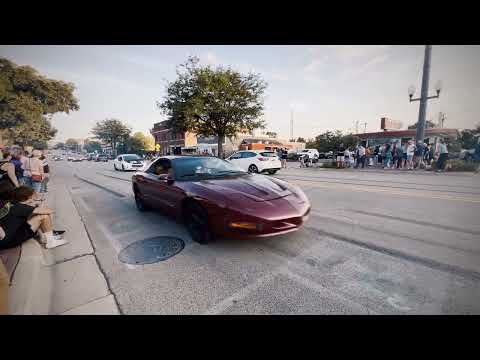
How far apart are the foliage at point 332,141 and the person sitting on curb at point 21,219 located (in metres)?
35.6

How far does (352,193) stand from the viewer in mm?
6941

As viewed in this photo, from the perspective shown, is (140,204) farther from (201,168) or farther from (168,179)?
(201,168)

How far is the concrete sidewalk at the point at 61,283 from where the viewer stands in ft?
6.53

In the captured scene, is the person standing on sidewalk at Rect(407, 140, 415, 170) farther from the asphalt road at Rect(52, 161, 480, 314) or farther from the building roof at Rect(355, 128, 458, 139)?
the asphalt road at Rect(52, 161, 480, 314)

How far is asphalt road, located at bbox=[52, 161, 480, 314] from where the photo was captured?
1.95 m

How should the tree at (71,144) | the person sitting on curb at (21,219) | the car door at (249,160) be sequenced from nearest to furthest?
1. the person sitting on curb at (21,219)
2. the car door at (249,160)
3. the tree at (71,144)

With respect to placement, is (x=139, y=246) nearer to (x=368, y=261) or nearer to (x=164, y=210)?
(x=164, y=210)

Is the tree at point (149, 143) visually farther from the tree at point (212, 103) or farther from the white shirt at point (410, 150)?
the white shirt at point (410, 150)

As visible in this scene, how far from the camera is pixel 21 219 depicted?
313cm

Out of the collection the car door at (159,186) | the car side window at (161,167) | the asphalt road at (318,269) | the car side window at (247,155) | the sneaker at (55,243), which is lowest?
the sneaker at (55,243)

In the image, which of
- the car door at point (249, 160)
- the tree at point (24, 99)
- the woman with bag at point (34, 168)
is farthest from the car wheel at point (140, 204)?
the tree at point (24, 99)
